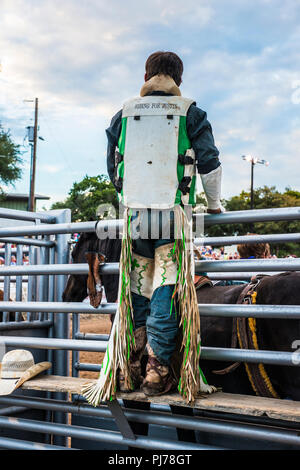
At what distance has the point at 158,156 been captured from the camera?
2.36 metres

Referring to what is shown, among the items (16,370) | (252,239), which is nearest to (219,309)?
(252,239)

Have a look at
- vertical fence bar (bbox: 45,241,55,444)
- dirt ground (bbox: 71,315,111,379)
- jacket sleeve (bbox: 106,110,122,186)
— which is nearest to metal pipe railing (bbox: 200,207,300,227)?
jacket sleeve (bbox: 106,110,122,186)

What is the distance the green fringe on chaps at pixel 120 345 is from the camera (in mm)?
2291

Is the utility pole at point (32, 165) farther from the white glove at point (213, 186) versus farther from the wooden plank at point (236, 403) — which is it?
the wooden plank at point (236, 403)

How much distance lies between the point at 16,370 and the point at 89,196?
39704mm

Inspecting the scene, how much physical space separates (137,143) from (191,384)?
1.15 meters

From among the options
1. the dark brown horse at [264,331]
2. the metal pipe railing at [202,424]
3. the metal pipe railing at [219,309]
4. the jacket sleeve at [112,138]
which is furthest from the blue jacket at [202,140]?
the metal pipe railing at [202,424]

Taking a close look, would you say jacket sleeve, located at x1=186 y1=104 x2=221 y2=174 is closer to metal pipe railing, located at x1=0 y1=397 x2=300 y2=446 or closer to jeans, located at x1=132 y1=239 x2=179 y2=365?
jeans, located at x1=132 y1=239 x2=179 y2=365

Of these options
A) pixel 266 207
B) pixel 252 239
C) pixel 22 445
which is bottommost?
pixel 22 445

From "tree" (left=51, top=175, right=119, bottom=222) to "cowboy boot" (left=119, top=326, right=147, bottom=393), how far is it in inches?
1490

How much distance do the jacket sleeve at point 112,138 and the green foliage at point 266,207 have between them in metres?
34.0

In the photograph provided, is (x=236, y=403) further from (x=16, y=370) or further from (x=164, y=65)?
(x=164, y=65)
